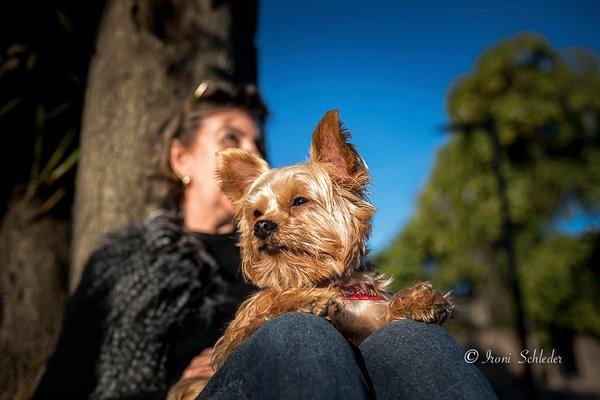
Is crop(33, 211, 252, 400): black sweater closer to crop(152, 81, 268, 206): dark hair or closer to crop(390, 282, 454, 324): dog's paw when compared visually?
crop(152, 81, 268, 206): dark hair

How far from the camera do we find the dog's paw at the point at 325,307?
6.42ft

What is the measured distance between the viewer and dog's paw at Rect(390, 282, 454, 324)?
2.03 m

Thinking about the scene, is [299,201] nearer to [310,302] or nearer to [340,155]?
[340,155]

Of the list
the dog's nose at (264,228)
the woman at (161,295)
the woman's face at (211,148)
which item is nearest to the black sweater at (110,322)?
the woman at (161,295)

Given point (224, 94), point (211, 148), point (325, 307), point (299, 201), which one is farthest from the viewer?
point (224, 94)

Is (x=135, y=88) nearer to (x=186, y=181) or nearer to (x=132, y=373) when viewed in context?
(x=186, y=181)

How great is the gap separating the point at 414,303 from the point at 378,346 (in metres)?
0.28

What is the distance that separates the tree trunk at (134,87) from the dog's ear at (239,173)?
3.95 feet

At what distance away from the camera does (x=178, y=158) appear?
11.7 feet

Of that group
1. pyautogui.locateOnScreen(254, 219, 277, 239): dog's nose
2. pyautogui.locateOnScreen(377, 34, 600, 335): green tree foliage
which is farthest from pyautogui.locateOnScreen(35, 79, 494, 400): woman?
pyautogui.locateOnScreen(377, 34, 600, 335): green tree foliage

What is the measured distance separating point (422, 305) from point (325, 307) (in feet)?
1.33

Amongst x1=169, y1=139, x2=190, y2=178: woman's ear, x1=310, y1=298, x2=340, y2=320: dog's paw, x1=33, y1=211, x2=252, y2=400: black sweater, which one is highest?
x1=169, y1=139, x2=190, y2=178: woman's ear

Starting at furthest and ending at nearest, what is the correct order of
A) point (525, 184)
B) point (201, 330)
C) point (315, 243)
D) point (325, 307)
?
point (525, 184)
point (201, 330)
point (315, 243)
point (325, 307)

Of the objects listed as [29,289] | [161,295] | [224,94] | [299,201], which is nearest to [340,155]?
[299,201]
